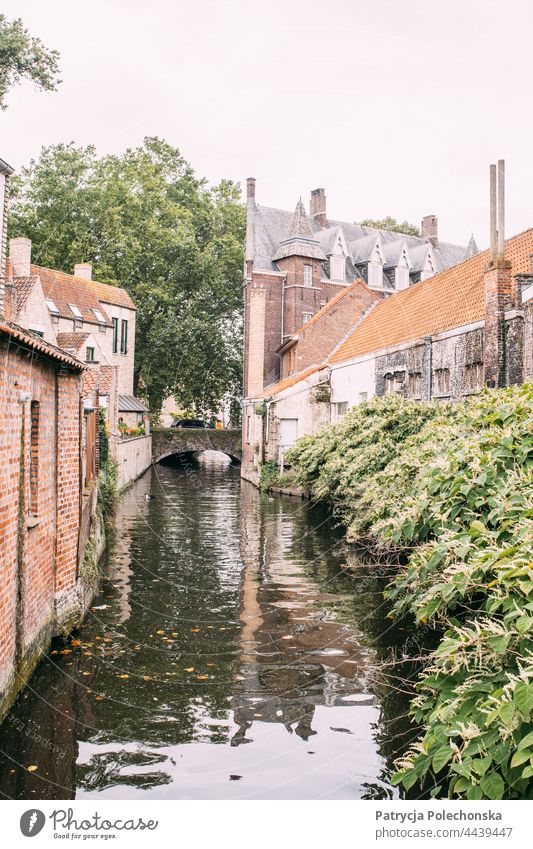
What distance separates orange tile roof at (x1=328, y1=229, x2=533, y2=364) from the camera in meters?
18.6

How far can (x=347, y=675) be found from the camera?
8.34m

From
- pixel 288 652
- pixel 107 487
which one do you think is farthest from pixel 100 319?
pixel 288 652

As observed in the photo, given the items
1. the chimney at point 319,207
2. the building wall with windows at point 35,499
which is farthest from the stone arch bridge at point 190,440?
the building wall with windows at point 35,499

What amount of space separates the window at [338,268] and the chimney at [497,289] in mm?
26854

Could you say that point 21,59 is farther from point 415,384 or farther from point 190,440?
point 190,440

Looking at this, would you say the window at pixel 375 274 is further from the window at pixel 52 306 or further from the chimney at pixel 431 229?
the window at pixel 52 306

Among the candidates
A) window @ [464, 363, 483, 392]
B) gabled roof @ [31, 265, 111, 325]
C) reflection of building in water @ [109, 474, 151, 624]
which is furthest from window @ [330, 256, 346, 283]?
window @ [464, 363, 483, 392]

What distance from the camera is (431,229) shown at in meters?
53.4

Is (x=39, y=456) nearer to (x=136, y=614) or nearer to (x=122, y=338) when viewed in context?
(x=136, y=614)

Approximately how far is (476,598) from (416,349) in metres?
16.4

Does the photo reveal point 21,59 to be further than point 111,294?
No

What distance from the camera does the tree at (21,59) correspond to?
21750mm
